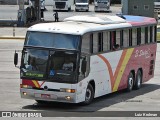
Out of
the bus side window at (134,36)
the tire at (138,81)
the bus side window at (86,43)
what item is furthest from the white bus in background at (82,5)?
the bus side window at (86,43)

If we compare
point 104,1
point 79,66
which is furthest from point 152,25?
point 104,1

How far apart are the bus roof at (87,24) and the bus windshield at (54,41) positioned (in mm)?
126

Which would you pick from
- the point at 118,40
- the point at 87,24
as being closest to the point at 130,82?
the point at 118,40

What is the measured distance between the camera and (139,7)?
6456cm

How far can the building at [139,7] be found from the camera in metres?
64.1

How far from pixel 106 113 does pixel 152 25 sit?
8.33m

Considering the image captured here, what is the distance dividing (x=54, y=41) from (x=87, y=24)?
1.97 metres

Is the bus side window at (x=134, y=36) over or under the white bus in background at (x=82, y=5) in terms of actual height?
over

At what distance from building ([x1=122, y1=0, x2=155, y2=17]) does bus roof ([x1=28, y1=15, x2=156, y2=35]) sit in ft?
132

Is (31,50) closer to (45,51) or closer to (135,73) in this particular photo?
(45,51)

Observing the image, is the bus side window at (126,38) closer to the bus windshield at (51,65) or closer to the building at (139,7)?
the bus windshield at (51,65)

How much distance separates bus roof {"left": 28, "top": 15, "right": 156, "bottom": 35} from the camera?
17.8 m

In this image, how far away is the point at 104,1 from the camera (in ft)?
264

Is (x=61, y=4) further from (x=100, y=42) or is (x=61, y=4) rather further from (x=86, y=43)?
(x=86, y=43)
